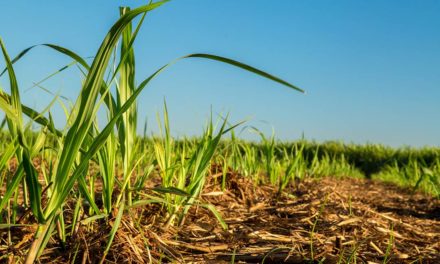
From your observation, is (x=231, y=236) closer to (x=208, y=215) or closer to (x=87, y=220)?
(x=208, y=215)

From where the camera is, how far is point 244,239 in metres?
1.95

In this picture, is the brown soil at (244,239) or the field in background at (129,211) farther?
the brown soil at (244,239)

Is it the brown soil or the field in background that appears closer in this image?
the field in background

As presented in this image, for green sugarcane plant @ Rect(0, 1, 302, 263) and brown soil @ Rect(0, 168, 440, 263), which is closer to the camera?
green sugarcane plant @ Rect(0, 1, 302, 263)

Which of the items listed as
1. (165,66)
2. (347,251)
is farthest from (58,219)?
(347,251)

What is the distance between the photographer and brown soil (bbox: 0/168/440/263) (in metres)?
1.61

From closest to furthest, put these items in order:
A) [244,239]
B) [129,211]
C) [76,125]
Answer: [76,125]
[129,211]
[244,239]

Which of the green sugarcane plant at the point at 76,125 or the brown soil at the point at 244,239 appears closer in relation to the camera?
the green sugarcane plant at the point at 76,125

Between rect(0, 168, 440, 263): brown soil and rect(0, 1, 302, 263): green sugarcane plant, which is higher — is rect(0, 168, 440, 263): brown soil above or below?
below

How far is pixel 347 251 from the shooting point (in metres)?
1.86

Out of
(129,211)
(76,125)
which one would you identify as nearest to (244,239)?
(129,211)

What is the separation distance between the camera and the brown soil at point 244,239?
161 cm

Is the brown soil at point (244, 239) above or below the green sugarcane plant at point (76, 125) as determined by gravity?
below

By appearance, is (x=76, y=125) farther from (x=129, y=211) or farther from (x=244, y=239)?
(x=244, y=239)
